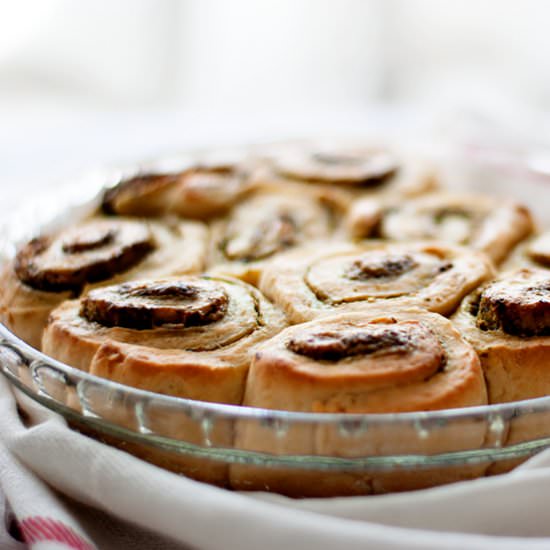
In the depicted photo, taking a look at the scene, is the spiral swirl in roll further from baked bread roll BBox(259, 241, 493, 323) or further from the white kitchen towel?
the white kitchen towel

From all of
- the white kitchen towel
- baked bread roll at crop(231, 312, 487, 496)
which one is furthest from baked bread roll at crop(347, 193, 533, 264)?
the white kitchen towel

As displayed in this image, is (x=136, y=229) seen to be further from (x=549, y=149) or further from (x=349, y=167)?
(x=549, y=149)

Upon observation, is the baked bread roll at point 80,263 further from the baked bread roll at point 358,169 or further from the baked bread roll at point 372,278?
the baked bread roll at point 358,169

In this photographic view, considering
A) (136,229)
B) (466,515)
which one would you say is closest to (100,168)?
(136,229)

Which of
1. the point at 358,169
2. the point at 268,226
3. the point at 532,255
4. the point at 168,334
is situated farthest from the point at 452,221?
the point at 168,334

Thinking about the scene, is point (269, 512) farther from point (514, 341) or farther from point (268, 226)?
point (268, 226)

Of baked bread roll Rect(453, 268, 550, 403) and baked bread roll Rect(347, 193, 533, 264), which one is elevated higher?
baked bread roll Rect(347, 193, 533, 264)
